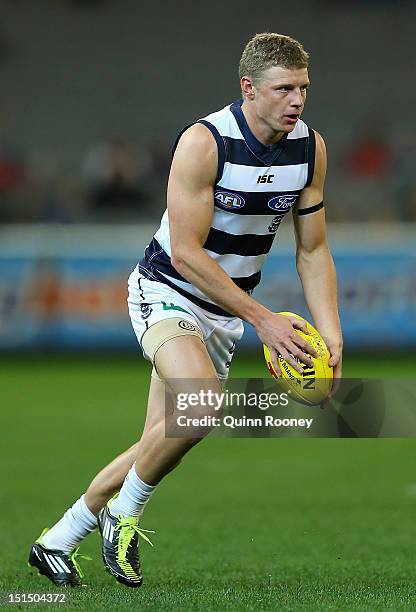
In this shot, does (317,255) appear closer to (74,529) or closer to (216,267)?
(216,267)

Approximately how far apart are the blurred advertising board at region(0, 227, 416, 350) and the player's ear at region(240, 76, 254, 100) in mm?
10077

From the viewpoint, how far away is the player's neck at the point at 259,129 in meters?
5.40

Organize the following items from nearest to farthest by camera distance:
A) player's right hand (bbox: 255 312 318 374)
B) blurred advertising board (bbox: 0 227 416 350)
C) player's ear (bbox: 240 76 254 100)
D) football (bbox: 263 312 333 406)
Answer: player's right hand (bbox: 255 312 318 374), football (bbox: 263 312 333 406), player's ear (bbox: 240 76 254 100), blurred advertising board (bbox: 0 227 416 350)

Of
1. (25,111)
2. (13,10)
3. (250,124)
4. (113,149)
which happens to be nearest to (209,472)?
(250,124)

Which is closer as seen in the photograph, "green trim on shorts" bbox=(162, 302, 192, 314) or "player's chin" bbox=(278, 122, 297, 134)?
"player's chin" bbox=(278, 122, 297, 134)

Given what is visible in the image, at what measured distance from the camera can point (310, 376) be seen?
17.2ft

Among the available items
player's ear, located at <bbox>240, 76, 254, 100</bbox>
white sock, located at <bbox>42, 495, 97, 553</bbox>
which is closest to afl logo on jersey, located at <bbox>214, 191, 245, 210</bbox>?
player's ear, located at <bbox>240, 76, 254, 100</bbox>

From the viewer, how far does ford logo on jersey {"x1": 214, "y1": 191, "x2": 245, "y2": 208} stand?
5.40m

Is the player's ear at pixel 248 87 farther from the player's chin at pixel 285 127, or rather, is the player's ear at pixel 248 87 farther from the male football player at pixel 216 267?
the player's chin at pixel 285 127

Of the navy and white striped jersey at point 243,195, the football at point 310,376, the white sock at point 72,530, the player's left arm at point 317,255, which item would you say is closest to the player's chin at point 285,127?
the navy and white striped jersey at point 243,195

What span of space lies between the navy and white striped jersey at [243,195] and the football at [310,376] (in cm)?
47

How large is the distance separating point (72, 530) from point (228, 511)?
7.36ft

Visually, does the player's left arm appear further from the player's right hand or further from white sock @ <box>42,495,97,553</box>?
white sock @ <box>42,495,97,553</box>

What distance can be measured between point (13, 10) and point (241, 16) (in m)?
3.98
